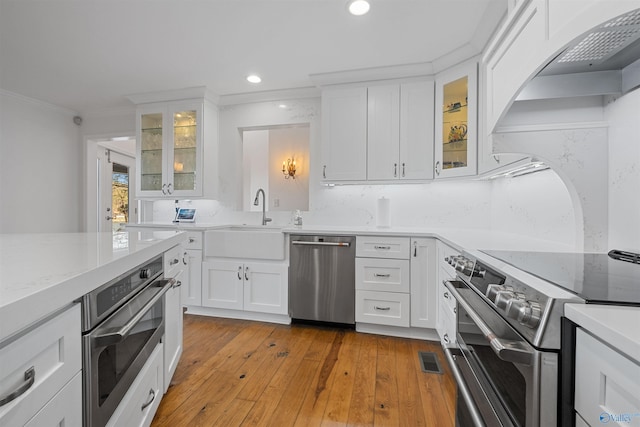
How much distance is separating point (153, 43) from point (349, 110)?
5.86ft

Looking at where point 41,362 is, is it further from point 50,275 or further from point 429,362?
point 429,362

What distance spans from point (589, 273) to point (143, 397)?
1610 millimetres

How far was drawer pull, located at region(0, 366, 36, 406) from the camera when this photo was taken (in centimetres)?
46

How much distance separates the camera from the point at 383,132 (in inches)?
107

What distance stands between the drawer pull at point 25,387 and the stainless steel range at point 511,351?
0.98m

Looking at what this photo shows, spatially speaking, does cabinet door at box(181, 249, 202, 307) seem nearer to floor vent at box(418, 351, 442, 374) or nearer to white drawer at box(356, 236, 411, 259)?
white drawer at box(356, 236, 411, 259)

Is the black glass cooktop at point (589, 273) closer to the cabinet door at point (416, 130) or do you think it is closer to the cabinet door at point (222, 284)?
the cabinet door at point (416, 130)

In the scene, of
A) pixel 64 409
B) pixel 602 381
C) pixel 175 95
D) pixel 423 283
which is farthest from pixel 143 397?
pixel 175 95

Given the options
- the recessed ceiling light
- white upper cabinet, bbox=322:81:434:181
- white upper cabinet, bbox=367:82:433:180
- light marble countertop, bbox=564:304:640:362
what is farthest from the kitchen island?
white upper cabinet, bbox=367:82:433:180

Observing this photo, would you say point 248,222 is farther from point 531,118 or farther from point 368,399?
point 531,118

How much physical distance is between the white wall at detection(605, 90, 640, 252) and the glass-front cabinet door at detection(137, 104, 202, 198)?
3318mm

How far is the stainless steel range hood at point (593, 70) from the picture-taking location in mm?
911

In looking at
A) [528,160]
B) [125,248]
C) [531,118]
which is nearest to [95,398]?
[125,248]

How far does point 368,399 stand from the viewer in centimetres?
160
